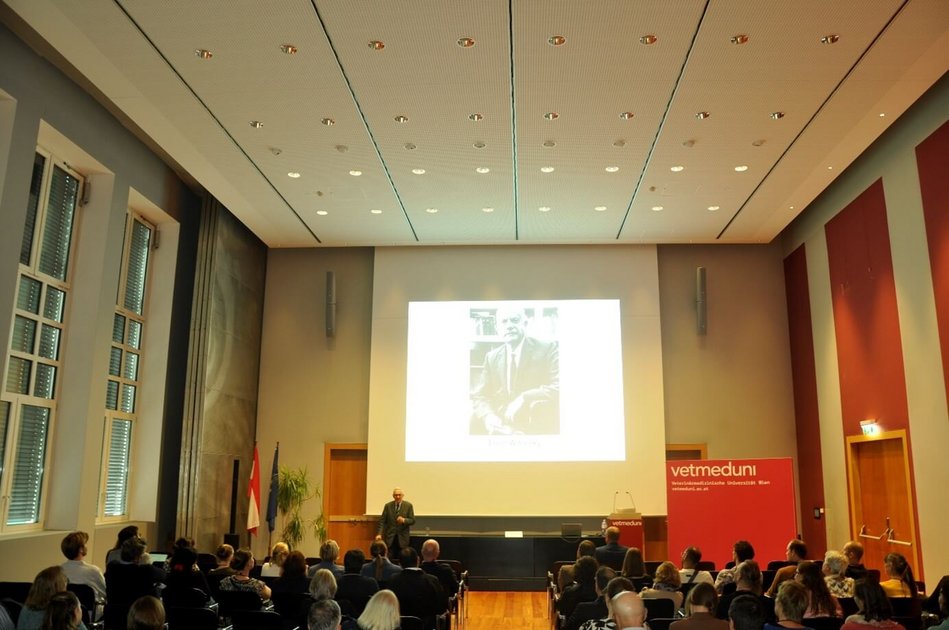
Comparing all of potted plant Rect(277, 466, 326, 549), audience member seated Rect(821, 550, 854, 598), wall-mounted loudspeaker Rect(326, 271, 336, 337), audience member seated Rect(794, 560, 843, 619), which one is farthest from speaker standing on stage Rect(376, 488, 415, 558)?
audience member seated Rect(794, 560, 843, 619)

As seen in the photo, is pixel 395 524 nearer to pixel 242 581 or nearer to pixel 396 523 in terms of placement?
pixel 396 523

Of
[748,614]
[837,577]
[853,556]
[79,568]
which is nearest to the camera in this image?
[748,614]

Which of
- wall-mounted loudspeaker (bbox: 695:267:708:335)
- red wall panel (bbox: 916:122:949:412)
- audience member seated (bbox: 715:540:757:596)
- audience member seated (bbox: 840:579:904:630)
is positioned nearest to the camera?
audience member seated (bbox: 840:579:904:630)

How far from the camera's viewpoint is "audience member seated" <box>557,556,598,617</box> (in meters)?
5.74

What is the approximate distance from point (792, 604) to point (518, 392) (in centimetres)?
876

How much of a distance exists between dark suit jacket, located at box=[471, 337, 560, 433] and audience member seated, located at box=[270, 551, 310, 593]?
22.8ft

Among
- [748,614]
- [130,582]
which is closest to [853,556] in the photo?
[748,614]

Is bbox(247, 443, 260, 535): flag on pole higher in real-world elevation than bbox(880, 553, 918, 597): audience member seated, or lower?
higher

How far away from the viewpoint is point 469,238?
1284 centimetres

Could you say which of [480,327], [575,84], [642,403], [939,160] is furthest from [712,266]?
[575,84]

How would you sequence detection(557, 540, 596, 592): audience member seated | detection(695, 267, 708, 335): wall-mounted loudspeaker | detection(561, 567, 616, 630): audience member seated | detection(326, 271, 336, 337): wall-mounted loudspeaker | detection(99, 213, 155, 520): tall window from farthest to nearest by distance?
detection(326, 271, 336, 337): wall-mounted loudspeaker → detection(695, 267, 708, 335): wall-mounted loudspeaker → detection(99, 213, 155, 520): tall window → detection(557, 540, 596, 592): audience member seated → detection(561, 567, 616, 630): audience member seated

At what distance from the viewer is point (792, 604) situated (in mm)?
3891

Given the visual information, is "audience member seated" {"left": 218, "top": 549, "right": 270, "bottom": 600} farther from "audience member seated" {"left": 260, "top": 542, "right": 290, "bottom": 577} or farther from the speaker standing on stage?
the speaker standing on stage

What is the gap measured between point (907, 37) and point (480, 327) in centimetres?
747
